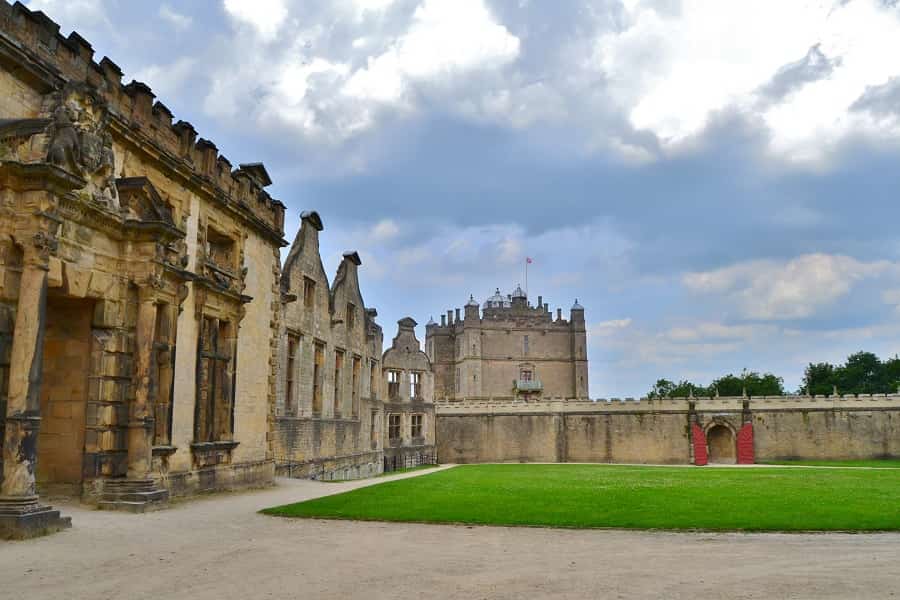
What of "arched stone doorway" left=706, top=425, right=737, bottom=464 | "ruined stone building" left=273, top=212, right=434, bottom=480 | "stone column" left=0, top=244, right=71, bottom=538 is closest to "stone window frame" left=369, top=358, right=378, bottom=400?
"ruined stone building" left=273, top=212, right=434, bottom=480

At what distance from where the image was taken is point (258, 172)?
19.2 meters

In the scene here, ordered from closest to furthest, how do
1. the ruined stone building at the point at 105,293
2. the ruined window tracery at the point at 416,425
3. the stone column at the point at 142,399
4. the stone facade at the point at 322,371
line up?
1. the ruined stone building at the point at 105,293
2. the stone column at the point at 142,399
3. the stone facade at the point at 322,371
4. the ruined window tracery at the point at 416,425

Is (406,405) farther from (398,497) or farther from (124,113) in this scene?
(124,113)

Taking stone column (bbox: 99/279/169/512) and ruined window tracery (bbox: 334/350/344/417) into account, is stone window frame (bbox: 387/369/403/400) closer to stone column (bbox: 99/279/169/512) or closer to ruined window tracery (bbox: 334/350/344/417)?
ruined window tracery (bbox: 334/350/344/417)

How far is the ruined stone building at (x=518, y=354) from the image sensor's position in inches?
2908

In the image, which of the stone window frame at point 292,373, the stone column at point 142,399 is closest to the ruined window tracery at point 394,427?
the stone window frame at point 292,373

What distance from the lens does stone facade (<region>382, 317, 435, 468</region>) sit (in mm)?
38594

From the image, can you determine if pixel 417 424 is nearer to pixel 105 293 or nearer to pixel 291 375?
pixel 291 375

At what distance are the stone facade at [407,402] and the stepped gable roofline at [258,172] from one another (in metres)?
20.0

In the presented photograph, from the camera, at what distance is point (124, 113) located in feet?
41.6

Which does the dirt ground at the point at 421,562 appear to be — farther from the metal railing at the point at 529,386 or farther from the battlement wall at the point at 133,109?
the metal railing at the point at 529,386

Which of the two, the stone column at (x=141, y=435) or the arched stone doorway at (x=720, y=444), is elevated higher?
the stone column at (x=141, y=435)

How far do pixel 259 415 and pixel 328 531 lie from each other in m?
9.00

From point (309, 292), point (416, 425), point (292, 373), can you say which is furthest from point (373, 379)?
point (292, 373)
